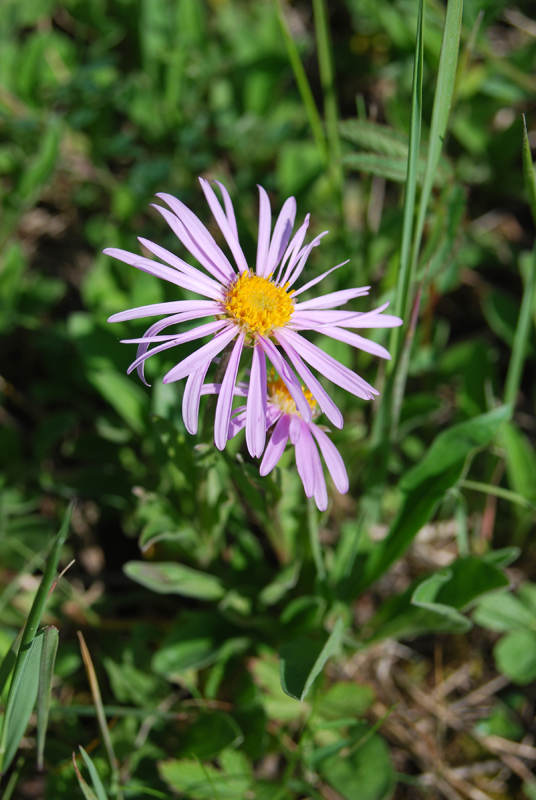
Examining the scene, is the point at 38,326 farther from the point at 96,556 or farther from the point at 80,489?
the point at 96,556

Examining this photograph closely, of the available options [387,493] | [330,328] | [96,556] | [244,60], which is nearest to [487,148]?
[244,60]

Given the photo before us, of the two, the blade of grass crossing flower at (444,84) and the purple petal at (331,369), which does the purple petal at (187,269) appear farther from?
the blade of grass crossing flower at (444,84)

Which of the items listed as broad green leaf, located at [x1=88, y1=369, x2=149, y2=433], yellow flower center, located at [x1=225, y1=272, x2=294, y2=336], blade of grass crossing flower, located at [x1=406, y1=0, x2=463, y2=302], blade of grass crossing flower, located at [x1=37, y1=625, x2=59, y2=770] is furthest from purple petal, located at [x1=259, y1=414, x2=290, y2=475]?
broad green leaf, located at [x1=88, y1=369, x2=149, y2=433]

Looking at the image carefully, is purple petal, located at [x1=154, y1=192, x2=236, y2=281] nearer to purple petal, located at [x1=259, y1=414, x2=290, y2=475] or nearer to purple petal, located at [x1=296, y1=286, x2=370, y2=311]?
purple petal, located at [x1=296, y1=286, x2=370, y2=311]

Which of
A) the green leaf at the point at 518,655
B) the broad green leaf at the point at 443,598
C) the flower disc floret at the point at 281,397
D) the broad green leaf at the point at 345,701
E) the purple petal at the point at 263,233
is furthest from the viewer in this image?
the green leaf at the point at 518,655

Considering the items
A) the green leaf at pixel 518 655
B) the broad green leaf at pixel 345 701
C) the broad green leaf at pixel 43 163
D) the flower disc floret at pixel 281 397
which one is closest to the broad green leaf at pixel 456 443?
the flower disc floret at pixel 281 397
